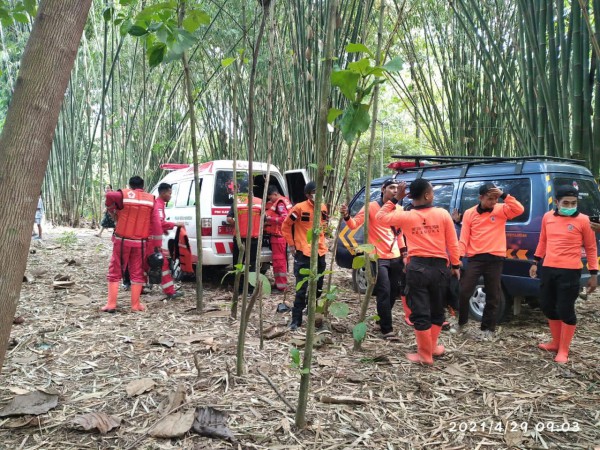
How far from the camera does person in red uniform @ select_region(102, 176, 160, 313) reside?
4113 millimetres

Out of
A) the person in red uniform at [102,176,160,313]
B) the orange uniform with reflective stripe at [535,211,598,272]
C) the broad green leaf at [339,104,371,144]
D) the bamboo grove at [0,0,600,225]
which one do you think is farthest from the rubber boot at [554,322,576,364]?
the person in red uniform at [102,176,160,313]

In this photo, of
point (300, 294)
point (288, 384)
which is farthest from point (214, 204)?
point (288, 384)

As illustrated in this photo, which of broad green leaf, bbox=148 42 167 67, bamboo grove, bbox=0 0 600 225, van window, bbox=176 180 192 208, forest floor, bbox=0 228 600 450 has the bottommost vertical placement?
forest floor, bbox=0 228 600 450

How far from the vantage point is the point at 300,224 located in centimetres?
382

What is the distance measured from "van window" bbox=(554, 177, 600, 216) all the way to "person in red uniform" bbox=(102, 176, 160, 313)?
376 cm

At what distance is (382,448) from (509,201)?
2259 mm

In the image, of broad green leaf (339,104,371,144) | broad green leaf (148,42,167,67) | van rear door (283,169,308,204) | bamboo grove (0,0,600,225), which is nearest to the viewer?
broad green leaf (339,104,371,144)

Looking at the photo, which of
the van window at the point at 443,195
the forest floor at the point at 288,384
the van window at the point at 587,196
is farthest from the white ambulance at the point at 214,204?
the van window at the point at 587,196

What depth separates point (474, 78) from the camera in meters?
5.67

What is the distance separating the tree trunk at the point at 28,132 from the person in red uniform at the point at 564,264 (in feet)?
10.4

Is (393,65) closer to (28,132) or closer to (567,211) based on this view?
(28,132)

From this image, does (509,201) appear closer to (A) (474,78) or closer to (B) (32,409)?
(A) (474,78)

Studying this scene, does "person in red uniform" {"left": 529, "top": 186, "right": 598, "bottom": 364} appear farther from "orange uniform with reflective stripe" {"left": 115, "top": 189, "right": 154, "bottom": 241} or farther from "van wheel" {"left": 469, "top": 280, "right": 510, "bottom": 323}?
"orange uniform with reflective stripe" {"left": 115, "top": 189, "right": 154, "bottom": 241}

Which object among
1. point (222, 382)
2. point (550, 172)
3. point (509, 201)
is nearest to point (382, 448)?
point (222, 382)
